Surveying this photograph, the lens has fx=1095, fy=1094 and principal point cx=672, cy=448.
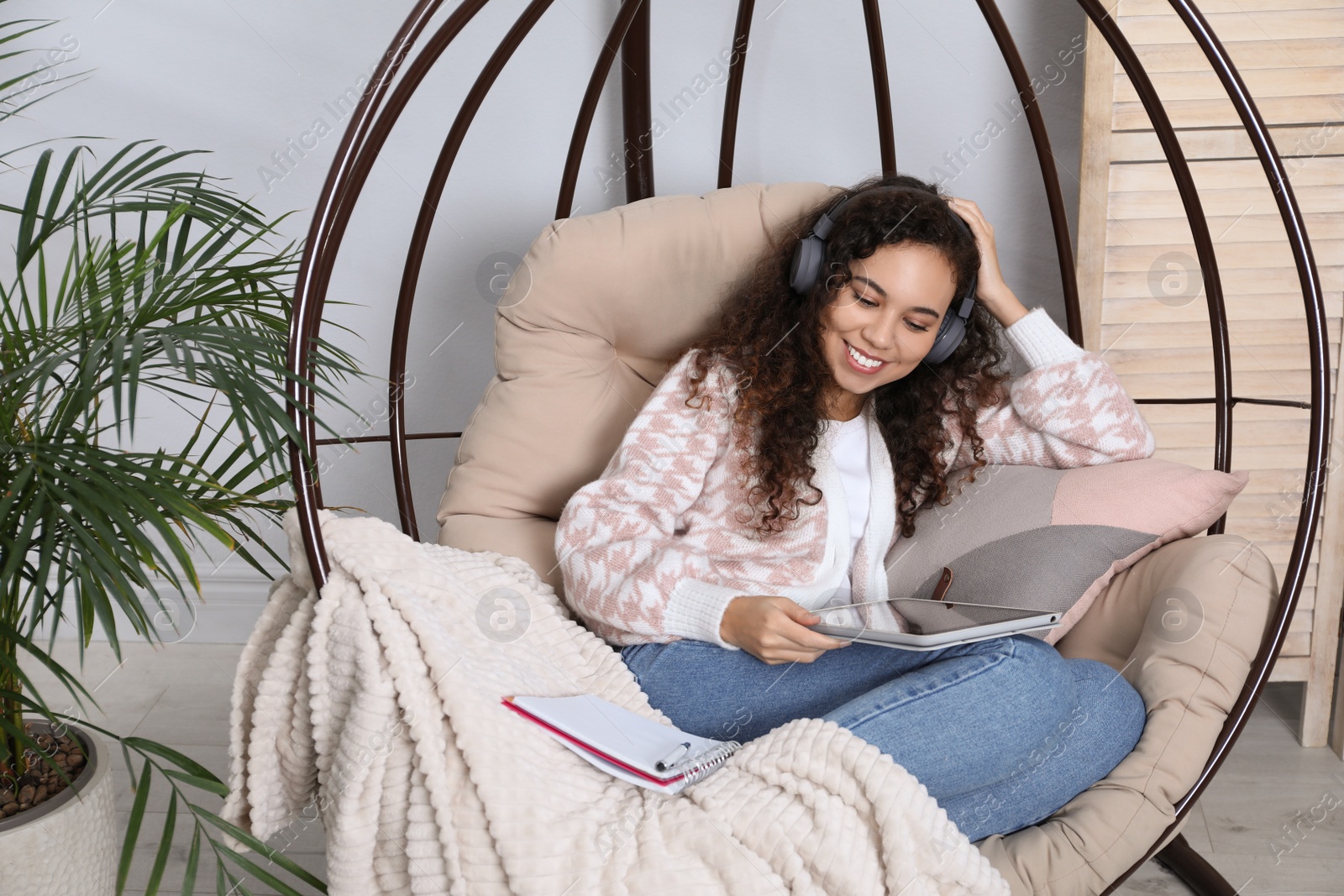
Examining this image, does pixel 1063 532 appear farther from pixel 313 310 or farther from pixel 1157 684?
pixel 313 310

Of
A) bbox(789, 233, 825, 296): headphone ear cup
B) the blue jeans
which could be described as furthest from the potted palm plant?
bbox(789, 233, 825, 296): headphone ear cup

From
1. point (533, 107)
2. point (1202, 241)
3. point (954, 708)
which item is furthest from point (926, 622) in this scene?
point (533, 107)

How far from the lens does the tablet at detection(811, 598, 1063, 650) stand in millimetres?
1024

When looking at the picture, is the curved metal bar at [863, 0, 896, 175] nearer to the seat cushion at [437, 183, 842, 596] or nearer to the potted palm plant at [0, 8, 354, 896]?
the seat cushion at [437, 183, 842, 596]

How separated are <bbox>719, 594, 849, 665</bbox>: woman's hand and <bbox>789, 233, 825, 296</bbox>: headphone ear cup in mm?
402

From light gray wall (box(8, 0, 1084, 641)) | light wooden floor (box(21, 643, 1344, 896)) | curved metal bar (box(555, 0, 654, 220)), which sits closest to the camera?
Result: light wooden floor (box(21, 643, 1344, 896))

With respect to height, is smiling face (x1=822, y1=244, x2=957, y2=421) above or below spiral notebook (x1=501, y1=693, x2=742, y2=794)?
above

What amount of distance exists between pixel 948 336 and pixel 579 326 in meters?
0.49

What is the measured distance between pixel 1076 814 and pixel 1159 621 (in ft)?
0.90

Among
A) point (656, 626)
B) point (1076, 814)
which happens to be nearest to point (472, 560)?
point (656, 626)

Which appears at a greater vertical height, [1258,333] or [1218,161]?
[1218,161]

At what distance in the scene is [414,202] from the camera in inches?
81.3

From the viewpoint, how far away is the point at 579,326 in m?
1.49

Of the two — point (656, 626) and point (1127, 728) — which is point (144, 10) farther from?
point (1127, 728)
